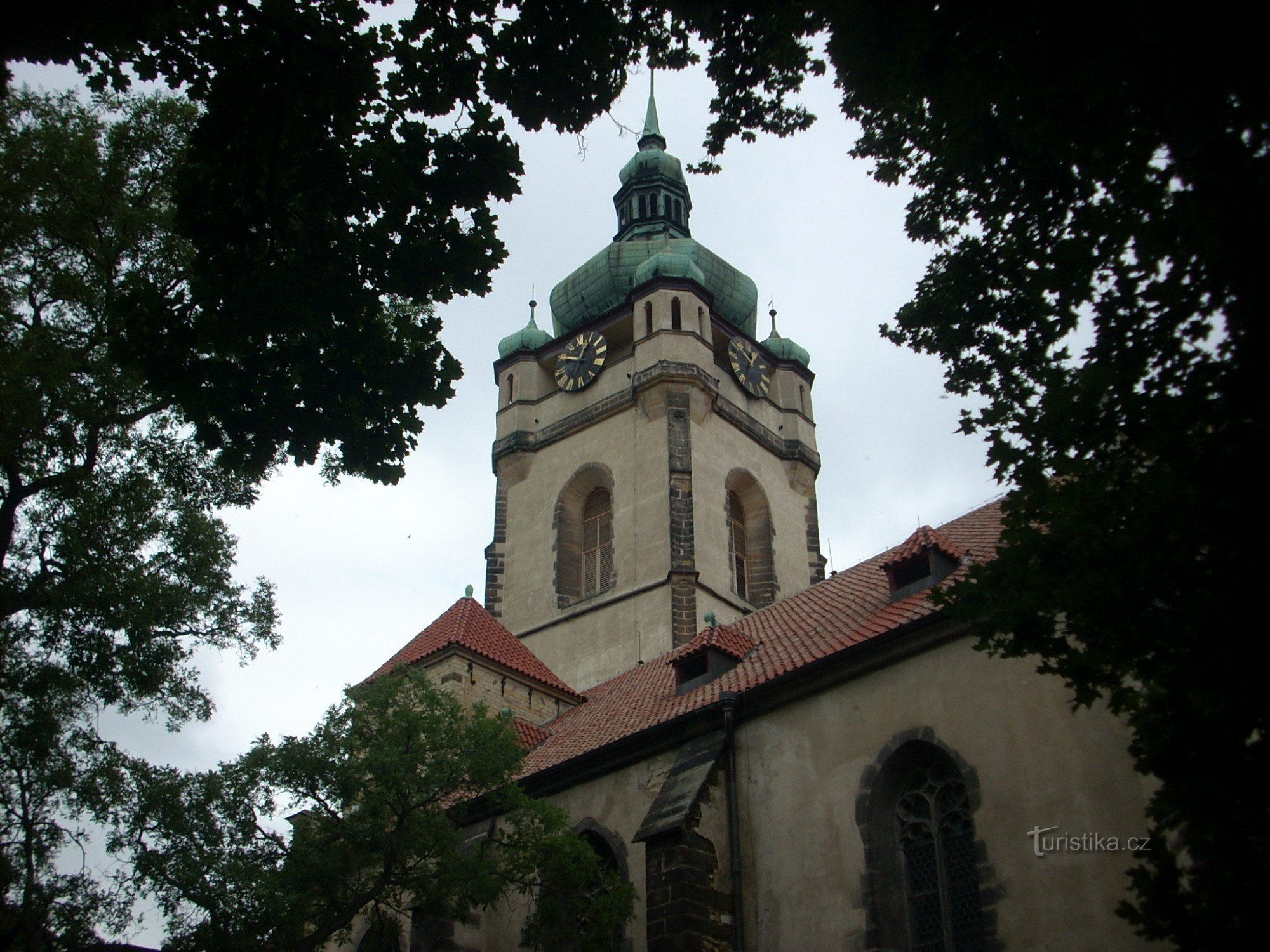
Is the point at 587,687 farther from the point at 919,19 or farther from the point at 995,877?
the point at 919,19

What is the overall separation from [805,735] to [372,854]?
4721 millimetres

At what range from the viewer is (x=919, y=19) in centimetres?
613

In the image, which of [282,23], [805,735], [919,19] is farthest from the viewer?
[805,735]

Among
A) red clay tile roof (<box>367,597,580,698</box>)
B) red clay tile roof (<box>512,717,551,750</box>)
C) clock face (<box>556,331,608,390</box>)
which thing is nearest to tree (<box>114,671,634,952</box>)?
red clay tile roof (<box>512,717,551,750</box>)

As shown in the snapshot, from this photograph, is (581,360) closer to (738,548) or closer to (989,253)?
(738,548)

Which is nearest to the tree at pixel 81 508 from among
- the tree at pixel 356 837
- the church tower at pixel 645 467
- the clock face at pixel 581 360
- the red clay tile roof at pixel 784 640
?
the tree at pixel 356 837

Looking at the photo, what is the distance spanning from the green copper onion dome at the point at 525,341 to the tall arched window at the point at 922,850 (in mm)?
20001

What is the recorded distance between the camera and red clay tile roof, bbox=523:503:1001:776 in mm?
13570

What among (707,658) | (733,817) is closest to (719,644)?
(707,658)

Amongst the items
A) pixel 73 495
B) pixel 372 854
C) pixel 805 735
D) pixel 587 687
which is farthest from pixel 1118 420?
pixel 587 687

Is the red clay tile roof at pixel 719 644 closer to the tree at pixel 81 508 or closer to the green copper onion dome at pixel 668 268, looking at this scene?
the tree at pixel 81 508

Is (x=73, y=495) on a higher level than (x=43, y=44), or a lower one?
higher

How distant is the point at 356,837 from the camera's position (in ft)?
37.6

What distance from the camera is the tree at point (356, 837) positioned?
10852mm
